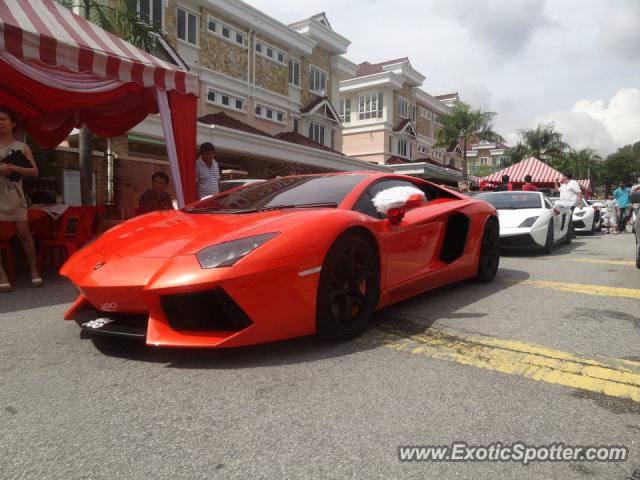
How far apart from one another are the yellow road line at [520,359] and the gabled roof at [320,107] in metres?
21.8

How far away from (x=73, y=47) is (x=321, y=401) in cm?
473

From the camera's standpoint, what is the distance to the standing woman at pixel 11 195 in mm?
4328

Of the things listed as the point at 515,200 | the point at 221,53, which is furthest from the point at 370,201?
the point at 221,53

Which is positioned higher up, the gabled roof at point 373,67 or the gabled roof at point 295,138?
the gabled roof at point 373,67

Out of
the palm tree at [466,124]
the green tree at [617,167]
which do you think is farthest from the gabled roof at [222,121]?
the green tree at [617,167]

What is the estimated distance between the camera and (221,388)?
2.02 meters

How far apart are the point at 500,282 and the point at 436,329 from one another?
2078mm

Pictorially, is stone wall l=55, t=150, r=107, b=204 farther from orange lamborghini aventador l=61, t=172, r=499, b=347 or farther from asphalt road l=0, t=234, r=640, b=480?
asphalt road l=0, t=234, r=640, b=480

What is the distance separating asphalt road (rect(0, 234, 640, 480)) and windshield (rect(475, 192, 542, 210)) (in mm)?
4672

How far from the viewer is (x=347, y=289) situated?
2.67m

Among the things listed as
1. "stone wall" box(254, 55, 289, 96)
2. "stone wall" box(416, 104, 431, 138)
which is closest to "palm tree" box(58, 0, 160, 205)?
"stone wall" box(254, 55, 289, 96)

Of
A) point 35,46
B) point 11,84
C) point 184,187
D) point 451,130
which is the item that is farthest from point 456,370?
point 451,130

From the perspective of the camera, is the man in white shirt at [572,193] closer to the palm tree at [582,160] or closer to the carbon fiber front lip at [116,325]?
the carbon fiber front lip at [116,325]

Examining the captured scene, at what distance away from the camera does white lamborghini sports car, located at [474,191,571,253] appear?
6.90m
